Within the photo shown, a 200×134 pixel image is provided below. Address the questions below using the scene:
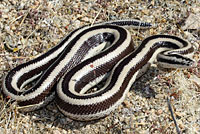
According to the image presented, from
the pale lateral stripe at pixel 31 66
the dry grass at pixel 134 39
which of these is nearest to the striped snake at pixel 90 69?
the pale lateral stripe at pixel 31 66

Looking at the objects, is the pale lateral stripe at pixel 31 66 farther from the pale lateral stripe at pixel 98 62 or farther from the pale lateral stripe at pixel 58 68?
the pale lateral stripe at pixel 98 62

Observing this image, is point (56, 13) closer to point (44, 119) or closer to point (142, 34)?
point (142, 34)

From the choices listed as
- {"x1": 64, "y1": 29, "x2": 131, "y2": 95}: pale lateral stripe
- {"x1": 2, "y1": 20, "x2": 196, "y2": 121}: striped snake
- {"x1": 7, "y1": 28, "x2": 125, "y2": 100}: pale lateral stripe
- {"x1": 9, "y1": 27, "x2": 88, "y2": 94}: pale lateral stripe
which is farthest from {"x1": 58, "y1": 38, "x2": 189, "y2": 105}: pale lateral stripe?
{"x1": 9, "y1": 27, "x2": 88, "y2": 94}: pale lateral stripe

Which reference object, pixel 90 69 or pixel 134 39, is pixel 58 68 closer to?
pixel 90 69

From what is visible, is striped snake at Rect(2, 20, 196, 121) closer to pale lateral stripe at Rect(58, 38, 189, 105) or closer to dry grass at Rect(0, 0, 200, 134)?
pale lateral stripe at Rect(58, 38, 189, 105)

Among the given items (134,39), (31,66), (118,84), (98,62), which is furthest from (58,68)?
(134,39)

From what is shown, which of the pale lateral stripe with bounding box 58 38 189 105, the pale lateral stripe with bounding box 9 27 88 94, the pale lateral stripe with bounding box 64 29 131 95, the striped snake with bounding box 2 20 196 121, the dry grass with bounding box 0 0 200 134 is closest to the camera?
the pale lateral stripe with bounding box 58 38 189 105

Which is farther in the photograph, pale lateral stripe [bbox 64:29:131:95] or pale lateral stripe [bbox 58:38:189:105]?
pale lateral stripe [bbox 64:29:131:95]
